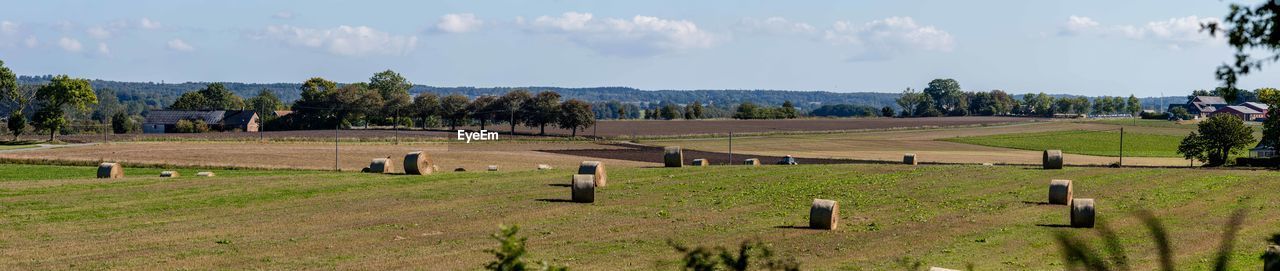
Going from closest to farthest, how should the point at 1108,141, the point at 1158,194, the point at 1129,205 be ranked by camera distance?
1. the point at 1129,205
2. the point at 1158,194
3. the point at 1108,141

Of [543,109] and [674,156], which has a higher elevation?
[543,109]

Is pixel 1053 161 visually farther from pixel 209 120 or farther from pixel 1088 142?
pixel 209 120

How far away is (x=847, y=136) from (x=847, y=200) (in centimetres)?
11608

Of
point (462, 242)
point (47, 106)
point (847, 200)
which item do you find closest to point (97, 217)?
point (462, 242)

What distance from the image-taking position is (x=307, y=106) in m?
182

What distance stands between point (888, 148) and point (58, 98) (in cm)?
8431

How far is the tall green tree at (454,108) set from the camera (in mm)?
169750

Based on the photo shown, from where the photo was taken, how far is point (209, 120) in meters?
181

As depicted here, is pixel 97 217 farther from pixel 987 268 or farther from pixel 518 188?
pixel 987 268

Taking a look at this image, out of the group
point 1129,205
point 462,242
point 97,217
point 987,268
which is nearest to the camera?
point 987,268

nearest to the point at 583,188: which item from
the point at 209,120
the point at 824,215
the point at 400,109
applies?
the point at 824,215

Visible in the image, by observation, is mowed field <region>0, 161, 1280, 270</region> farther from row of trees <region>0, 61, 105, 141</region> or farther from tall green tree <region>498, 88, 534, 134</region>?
tall green tree <region>498, 88, 534, 134</region>

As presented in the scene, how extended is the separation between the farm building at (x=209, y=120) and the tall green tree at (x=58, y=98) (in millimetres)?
47094

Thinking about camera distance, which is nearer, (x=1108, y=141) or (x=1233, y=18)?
(x=1233, y=18)
